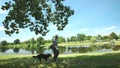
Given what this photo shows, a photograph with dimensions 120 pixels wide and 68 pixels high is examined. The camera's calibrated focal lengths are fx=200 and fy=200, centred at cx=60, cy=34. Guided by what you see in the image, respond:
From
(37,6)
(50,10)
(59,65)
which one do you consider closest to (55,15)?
(50,10)

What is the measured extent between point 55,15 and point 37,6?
2405 mm

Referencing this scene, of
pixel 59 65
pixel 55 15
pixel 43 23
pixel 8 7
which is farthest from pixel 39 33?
pixel 59 65

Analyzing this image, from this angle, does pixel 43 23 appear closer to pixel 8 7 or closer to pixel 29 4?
pixel 29 4

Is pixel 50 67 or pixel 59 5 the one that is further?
pixel 59 5

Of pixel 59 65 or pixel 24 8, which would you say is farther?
pixel 24 8

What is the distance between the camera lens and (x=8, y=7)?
20750 millimetres

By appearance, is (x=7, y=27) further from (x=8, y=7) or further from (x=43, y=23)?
(x=43, y=23)

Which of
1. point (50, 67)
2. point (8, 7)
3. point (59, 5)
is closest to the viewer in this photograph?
point (50, 67)

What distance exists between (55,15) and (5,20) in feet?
18.4

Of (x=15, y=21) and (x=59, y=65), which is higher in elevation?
(x=15, y=21)

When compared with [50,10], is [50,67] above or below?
below

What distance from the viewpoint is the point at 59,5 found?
880 inches

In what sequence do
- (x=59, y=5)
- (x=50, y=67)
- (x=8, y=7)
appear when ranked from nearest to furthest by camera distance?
(x=50, y=67) → (x=8, y=7) → (x=59, y=5)

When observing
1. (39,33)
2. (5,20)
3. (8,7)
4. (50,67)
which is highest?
(8,7)
